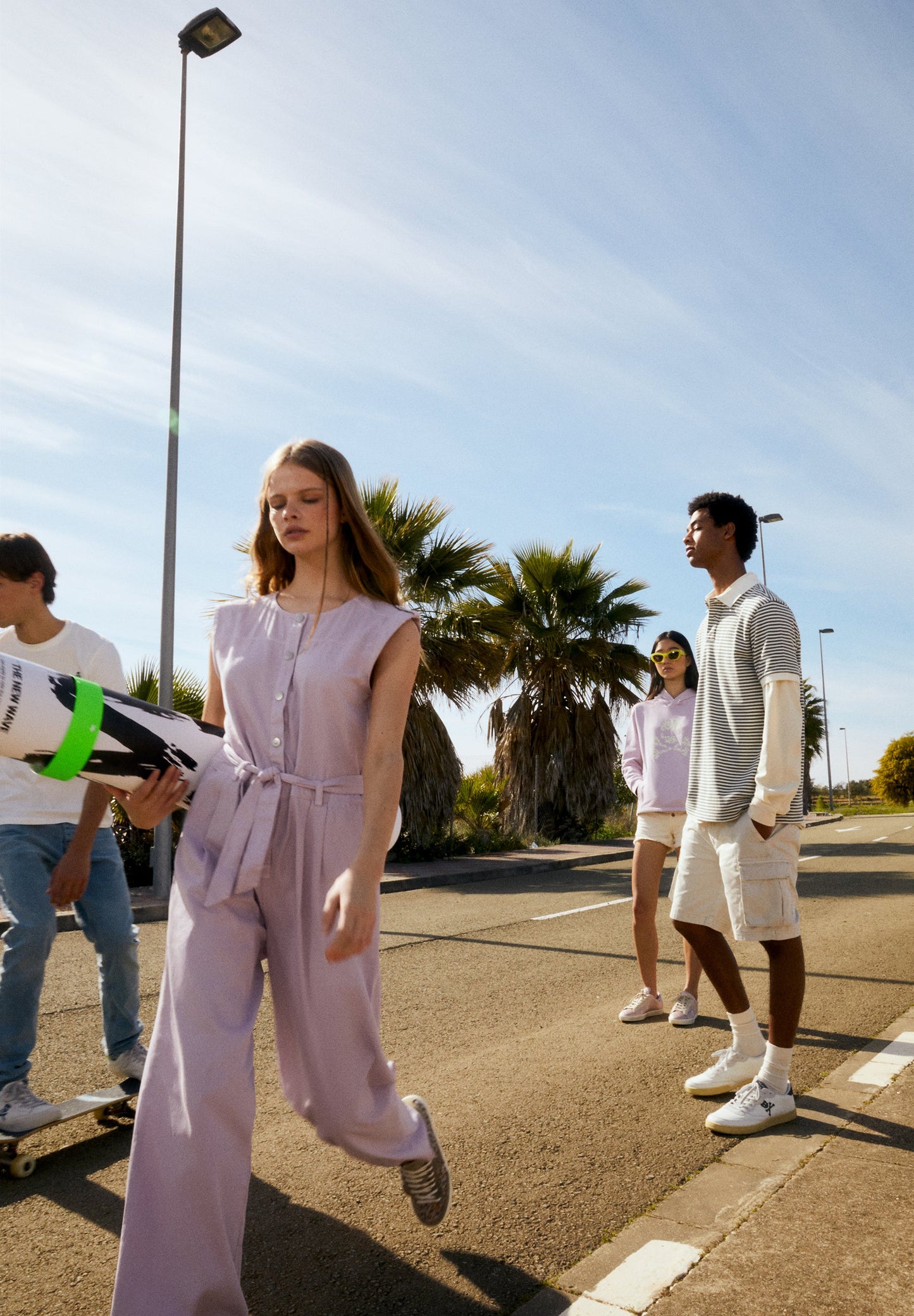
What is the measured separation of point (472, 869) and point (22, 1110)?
36.7ft

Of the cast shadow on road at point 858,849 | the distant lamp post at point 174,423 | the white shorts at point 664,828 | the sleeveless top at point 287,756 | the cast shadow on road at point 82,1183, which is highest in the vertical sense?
the distant lamp post at point 174,423

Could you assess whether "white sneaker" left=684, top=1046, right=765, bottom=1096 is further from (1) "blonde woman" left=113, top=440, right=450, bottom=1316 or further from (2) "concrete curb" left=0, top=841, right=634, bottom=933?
(2) "concrete curb" left=0, top=841, right=634, bottom=933

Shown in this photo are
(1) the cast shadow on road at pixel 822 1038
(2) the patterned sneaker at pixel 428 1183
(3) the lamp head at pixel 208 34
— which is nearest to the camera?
(2) the patterned sneaker at pixel 428 1183

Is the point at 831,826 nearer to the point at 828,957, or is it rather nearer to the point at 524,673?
the point at 524,673

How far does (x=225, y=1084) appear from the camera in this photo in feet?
7.02

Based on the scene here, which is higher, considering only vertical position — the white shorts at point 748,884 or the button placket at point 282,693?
the button placket at point 282,693

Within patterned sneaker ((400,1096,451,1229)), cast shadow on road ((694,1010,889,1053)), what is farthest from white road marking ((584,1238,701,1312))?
cast shadow on road ((694,1010,889,1053))

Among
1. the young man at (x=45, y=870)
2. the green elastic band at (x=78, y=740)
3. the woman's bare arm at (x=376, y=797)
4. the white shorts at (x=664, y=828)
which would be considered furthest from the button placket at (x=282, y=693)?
the white shorts at (x=664, y=828)

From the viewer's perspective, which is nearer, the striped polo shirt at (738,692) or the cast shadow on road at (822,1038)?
the striped polo shirt at (738,692)

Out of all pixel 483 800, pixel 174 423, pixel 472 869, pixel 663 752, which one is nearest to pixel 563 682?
pixel 483 800

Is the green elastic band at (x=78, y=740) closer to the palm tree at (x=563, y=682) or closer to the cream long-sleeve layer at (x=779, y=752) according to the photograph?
the cream long-sleeve layer at (x=779, y=752)

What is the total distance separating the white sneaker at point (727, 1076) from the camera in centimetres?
397

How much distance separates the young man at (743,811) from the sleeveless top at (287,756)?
Answer: 1781 mm

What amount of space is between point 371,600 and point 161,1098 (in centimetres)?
114
